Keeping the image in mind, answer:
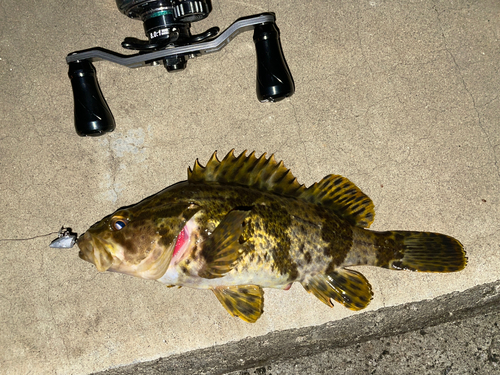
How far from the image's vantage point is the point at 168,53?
2.18 metres

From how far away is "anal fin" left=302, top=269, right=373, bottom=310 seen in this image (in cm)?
224

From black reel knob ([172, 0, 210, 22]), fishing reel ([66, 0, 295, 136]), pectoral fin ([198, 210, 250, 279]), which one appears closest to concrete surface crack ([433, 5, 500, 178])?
fishing reel ([66, 0, 295, 136])

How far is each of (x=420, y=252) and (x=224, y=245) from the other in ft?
3.90

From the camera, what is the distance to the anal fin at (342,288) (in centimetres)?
224

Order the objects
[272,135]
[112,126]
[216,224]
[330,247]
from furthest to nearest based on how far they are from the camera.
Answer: [272,135] → [112,126] → [330,247] → [216,224]

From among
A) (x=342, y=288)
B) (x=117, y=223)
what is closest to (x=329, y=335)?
(x=342, y=288)

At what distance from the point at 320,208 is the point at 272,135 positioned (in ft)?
1.99

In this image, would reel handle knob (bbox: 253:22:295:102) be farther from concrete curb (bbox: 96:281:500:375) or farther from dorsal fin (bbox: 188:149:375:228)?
concrete curb (bbox: 96:281:500:375)

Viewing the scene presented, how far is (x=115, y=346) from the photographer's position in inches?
98.6

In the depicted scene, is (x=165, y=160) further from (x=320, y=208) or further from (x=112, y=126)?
(x=320, y=208)

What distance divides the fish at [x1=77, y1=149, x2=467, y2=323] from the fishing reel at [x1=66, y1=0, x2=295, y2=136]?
0.51 meters

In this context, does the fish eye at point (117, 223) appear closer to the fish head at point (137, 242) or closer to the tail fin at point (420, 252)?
the fish head at point (137, 242)

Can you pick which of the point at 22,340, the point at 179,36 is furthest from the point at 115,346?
the point at 179,36

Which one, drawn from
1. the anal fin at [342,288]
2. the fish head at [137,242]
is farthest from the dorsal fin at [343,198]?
the fish head at [137,242]
